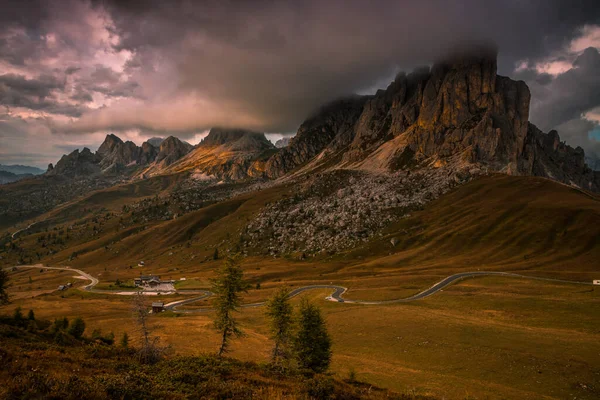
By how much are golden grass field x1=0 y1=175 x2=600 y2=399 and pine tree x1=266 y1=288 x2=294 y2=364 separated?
7.01 meters

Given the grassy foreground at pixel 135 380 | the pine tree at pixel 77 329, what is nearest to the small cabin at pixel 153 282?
the pine tree at pixel 77 329

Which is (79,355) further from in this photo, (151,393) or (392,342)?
(392,342)

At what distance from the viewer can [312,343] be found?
37062 mm

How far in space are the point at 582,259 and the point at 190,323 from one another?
12397cm

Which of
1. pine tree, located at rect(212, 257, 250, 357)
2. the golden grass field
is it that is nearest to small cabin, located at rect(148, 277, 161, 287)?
the golden grass field

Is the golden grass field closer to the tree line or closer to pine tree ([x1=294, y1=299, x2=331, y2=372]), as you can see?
pine tree ([x1=294, y1=299, x2=331, y2=372])

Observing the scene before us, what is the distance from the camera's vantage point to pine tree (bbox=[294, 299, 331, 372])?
36219 millimetres

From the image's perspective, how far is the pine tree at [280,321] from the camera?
40812mm

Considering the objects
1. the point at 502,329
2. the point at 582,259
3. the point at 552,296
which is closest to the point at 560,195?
the point at 582,259

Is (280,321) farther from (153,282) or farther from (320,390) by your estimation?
(153,282)

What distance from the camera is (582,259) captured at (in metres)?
107

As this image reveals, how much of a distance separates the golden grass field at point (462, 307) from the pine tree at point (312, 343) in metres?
3.98

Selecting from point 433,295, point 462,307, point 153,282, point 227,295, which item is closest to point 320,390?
point 227,295

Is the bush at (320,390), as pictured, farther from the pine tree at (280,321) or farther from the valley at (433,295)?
the pine tree at (280,321)
